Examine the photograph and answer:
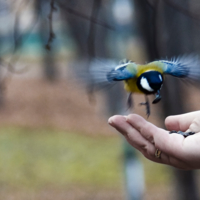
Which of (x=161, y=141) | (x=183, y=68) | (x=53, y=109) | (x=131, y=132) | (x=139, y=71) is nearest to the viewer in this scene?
(x=161, y=141)

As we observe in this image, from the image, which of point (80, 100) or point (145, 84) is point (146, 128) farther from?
point (80, 100)

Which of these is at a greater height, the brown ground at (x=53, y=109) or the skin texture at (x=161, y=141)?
the brown ground at (x=53, y=109)

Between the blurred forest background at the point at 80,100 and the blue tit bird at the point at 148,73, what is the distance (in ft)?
0.29

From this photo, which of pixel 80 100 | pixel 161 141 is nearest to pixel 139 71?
pixel 161 141

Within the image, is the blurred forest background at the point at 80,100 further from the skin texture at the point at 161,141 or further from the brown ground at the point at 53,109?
the skin texture at the point at 161,141

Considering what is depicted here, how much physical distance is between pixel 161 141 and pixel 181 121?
1.48 ft

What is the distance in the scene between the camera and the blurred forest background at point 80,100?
90.4 inches

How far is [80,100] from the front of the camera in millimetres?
8078

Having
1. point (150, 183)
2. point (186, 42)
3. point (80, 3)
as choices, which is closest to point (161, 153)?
point (186, 42)

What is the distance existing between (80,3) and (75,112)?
5188 mm

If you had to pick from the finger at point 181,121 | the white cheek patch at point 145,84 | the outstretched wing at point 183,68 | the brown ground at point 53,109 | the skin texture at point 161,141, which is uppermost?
the brown ground at point 53,109

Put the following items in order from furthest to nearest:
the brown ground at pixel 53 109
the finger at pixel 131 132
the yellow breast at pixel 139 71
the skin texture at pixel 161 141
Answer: the brown ground at pixel 53 109, the yellow breast at pixel 139 71, the finger at pixel 131 132, the skin texture at pixel 161 141

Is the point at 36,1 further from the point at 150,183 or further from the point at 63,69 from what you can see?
the point at 63,69

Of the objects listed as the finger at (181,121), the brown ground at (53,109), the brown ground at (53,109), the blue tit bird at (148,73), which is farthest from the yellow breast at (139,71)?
the brown ground at (53,109)
